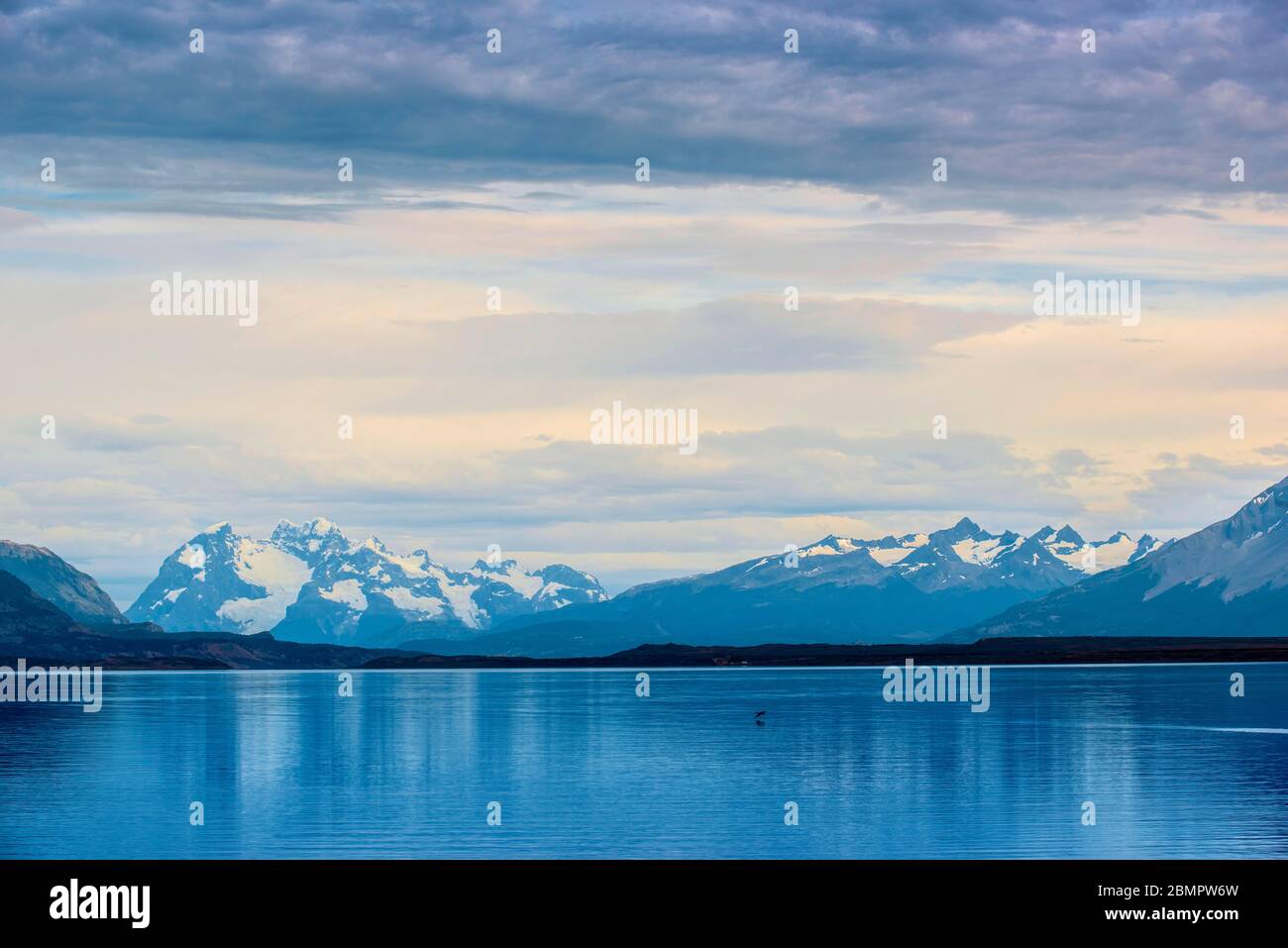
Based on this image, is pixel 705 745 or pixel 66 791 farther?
pixel 705 745

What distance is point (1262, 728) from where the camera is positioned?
595 ft

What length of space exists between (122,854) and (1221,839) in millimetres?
60028

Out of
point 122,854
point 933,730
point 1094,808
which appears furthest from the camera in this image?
point 933,730

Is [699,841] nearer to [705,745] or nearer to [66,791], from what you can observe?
[66,791]

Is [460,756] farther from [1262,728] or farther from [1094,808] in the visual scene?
[1262,728]

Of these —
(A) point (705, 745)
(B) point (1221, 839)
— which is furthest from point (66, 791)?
(B) point (1221, 839)

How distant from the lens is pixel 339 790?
122188mm
